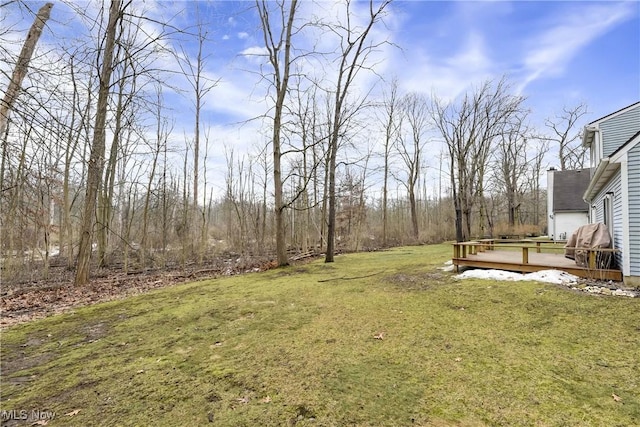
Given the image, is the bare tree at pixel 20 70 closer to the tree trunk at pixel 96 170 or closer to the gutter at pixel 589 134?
the tree trunk at pixel 96 170

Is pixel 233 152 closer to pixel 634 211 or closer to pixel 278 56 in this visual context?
pixel 278 56

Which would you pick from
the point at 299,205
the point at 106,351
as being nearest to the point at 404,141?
the point at 299,205

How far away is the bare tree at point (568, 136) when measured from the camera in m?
25.6

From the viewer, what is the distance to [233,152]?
66.8 ft

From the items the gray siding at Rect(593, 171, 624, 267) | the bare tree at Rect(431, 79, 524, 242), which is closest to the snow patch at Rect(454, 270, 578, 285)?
the gray siding at Rect(593, 171, 624, 267)

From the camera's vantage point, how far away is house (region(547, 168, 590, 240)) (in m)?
16.5

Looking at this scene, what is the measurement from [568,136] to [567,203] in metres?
14.4

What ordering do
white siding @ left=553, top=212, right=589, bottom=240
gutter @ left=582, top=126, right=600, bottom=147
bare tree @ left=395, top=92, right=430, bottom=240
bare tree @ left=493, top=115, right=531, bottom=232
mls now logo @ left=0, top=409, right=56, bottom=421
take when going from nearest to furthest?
mls now logo @ left=0, top=409, right=56, bottom=421
gutter @ left=582, top=126, right=600, bottom=147
white siding @ left=553, top=212, right=589, bottom=240
bare tree @ left=395, top=92, right=430, bottom=240
bare tree @ left=493, top=115, right=531, bottom=232

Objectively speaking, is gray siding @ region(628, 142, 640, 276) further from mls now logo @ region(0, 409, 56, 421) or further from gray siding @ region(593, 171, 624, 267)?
mls now logo @ region(0, 409, 56, 421)

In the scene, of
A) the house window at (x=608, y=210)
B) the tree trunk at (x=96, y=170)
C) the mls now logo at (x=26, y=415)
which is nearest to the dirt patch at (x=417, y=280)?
the house window at (x=608, y=210)

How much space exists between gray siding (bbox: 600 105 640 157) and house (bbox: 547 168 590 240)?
8.00 metres

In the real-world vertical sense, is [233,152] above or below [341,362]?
above

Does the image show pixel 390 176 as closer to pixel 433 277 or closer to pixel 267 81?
pixel 267 81

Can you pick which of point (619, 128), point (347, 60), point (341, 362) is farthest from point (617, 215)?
point (347, 60)
